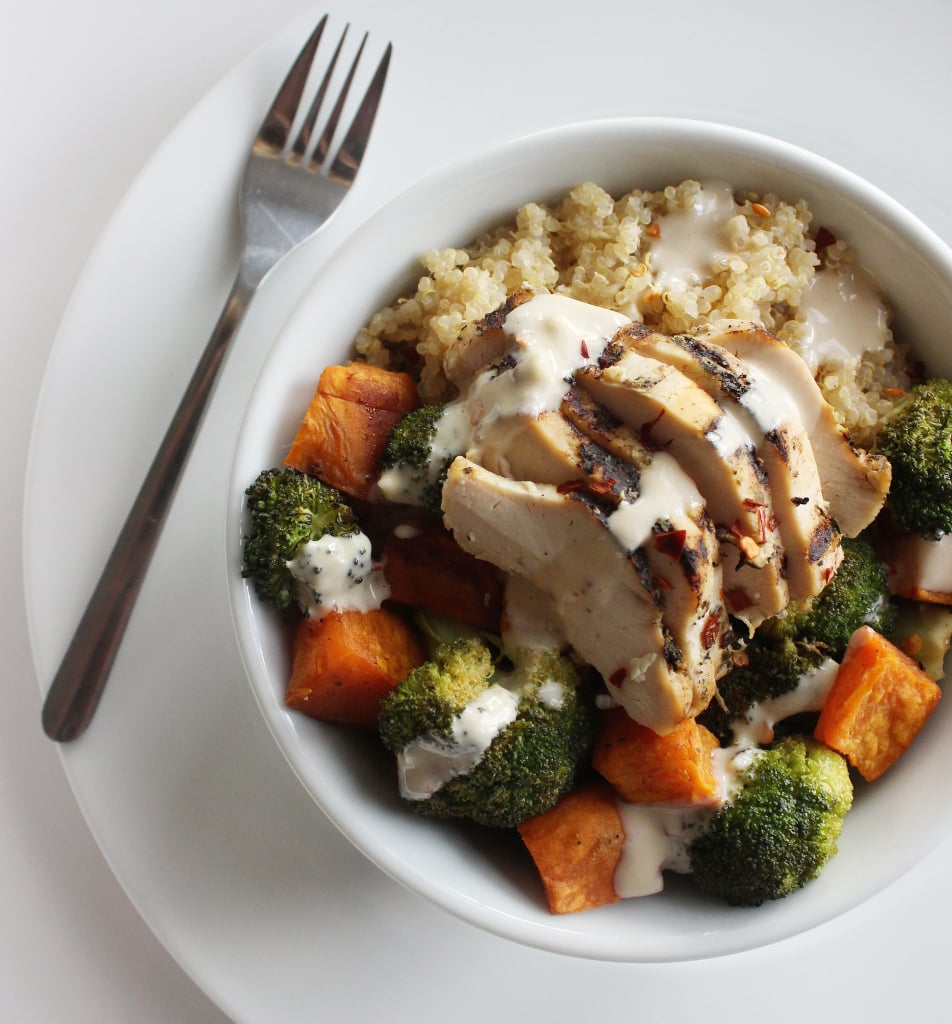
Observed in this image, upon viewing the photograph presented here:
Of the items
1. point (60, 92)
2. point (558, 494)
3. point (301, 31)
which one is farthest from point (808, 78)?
point (60, 92)

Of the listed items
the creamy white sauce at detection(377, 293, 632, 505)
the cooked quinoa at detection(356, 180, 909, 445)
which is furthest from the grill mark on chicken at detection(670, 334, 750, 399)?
the cooked quinoa at detection(356, 180, 909, 445)

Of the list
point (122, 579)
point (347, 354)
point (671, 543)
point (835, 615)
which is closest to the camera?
point (671, 543)

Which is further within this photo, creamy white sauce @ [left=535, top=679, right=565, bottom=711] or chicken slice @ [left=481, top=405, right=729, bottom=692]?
creamy white sauce @ [left=535, top=679, right=565, bottom=711]

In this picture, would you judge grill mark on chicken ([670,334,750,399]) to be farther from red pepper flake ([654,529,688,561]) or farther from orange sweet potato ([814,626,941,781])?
orange sweet potato ([814,626,941,781])

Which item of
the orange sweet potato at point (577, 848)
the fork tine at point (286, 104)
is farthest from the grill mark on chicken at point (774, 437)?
the fork tine at point (286, 104)

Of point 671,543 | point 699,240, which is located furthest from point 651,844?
point 699,240

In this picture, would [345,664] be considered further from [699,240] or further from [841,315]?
[841,315]
